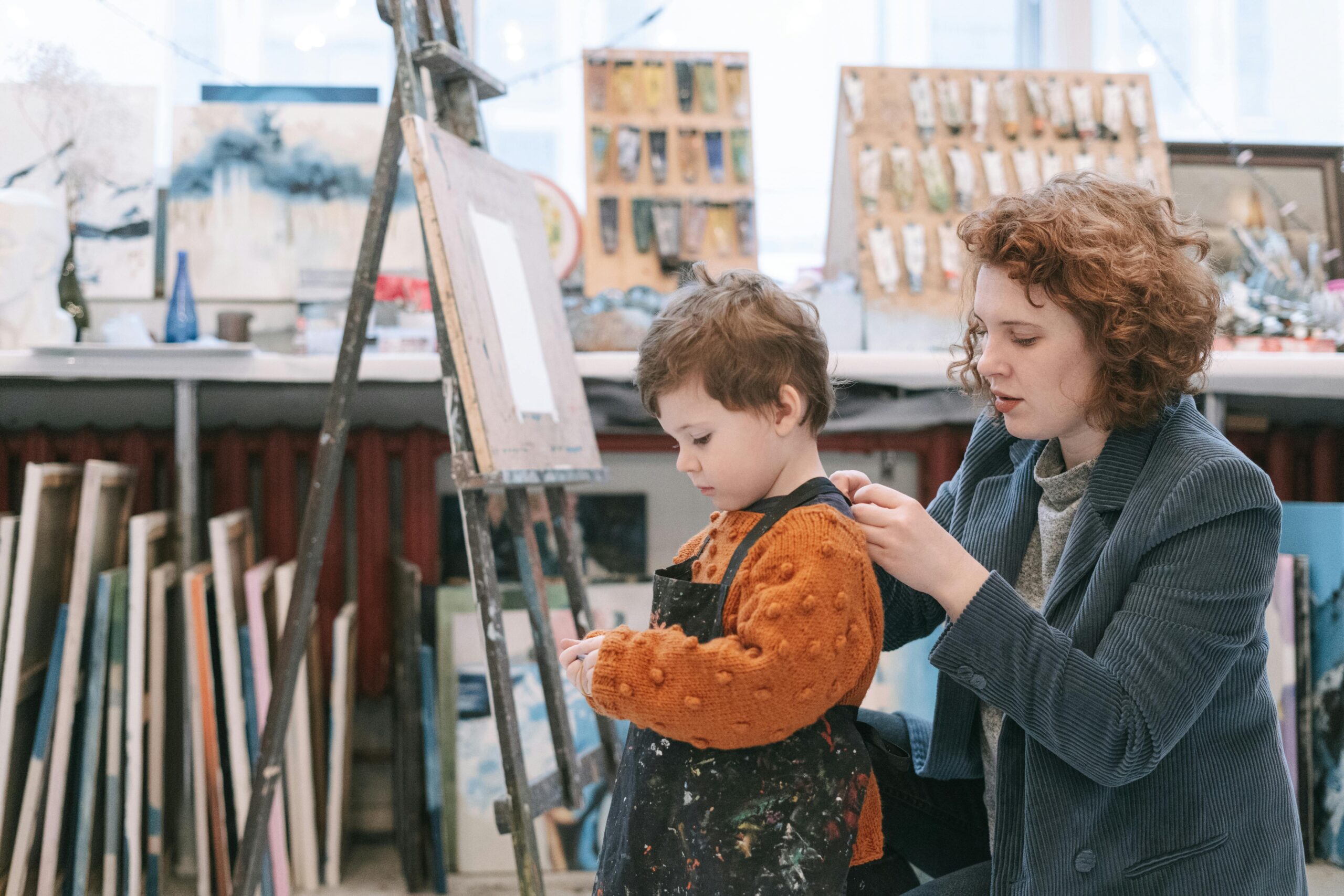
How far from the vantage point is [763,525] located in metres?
0.93

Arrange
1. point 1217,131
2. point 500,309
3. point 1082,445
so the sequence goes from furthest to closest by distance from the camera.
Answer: point 1217,131 → point 500,309 → point 1082,445

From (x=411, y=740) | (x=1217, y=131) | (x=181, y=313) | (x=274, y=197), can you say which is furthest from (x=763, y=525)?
(x=1217, y=131)

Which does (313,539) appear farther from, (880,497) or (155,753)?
(880,497)

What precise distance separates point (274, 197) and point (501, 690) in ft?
4.43

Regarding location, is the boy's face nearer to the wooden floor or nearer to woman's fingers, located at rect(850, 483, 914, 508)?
woman's fingers, located at rect(850, 483, 914, 508)

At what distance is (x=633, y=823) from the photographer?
36.8 inches

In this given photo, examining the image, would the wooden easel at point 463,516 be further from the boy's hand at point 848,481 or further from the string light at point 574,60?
the string light at point 574,60

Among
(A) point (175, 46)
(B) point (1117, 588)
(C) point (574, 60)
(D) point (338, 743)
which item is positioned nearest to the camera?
(B) point (1117, 588)

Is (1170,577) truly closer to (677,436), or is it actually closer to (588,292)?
(677,436)

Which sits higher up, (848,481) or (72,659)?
(848,481)

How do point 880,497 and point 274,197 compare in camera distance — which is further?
point 274,197

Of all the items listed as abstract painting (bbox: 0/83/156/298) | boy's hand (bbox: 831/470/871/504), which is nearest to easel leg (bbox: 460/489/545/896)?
boy's hand (bbox: 831/470/871/504)

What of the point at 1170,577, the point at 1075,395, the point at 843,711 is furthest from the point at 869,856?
the point at 1075,395

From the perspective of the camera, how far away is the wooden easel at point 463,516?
1.30 metres
